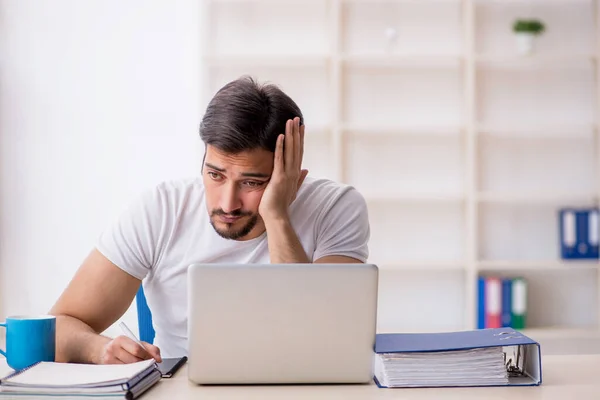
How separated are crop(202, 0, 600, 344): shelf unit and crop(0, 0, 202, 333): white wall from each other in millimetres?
275

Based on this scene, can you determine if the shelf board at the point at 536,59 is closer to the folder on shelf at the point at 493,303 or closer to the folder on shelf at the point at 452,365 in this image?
the folder on shelf at the point at 493,303

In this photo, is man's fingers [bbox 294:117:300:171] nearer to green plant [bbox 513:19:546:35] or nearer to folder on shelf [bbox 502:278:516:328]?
folder on shelf [bbox 502:278:516:328]

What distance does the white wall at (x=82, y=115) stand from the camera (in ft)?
13.2

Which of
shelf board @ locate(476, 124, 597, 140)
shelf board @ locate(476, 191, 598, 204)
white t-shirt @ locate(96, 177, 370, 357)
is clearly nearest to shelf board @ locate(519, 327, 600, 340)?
shelf board @ locate(476, 191, 598, 204)

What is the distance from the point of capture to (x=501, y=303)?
3820 mm

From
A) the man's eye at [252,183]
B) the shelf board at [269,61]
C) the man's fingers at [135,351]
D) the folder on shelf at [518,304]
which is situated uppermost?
the shelf board at [269,61]

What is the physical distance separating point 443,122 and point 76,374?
3.01 meters

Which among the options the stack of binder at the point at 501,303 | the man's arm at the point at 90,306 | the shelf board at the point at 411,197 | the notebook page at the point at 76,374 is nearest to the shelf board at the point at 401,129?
the shelf board at the point at 411,197

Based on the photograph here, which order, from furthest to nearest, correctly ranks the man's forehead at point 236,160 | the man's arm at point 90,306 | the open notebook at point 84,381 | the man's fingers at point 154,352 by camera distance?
the man's forehead at point 236,160
the man's arm at point 90,306
the man's fingers at point 154,352
the open notebook at point 84,381

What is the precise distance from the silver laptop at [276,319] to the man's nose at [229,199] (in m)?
0.64

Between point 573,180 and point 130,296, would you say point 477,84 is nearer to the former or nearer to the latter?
point 573,180

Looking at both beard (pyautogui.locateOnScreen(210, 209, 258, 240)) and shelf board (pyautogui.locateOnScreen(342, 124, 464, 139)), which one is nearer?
beard (pyautogui.locateOnScreen(210, 209, 258, 240))

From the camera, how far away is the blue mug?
4.78ft

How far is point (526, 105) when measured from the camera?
4059 millimetres
